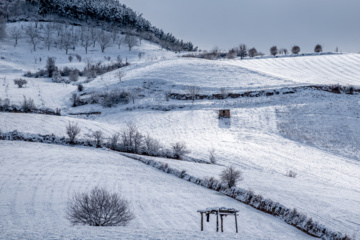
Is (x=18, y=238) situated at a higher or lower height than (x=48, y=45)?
lower

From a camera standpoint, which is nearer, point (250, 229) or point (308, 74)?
point (250, 229)

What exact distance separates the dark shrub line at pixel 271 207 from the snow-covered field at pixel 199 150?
2.15 feet

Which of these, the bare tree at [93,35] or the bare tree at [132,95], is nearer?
the bare tree at [132,95]

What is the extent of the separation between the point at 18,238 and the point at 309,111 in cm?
4662

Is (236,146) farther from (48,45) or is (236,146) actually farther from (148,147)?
(48,45)

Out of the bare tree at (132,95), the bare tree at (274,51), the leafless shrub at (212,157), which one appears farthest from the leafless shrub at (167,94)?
the bare tree at (274,51)

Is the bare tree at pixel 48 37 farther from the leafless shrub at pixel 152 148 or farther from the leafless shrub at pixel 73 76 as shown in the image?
the leafless shrub at pixel 152 148

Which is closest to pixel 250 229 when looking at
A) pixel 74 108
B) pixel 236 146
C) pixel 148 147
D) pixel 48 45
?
pixel 148 147

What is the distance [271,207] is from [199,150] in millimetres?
17618

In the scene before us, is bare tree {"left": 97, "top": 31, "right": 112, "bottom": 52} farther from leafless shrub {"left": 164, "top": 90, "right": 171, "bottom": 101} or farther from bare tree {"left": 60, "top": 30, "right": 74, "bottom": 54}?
leafless shrub {"left": 164, "top": 90, "right": 171, "bottom": 101}

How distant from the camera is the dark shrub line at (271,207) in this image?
1433 cm

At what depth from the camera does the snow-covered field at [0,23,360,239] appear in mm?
15352

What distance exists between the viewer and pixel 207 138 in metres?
41.0

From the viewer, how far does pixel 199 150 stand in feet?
115
